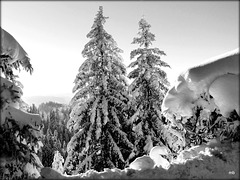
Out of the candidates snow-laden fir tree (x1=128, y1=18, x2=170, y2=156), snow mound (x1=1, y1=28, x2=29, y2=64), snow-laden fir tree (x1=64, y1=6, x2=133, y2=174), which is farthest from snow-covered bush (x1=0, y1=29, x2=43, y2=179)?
snow-laden fir tree (x1=128, y1=18, x2=170, y2=156)

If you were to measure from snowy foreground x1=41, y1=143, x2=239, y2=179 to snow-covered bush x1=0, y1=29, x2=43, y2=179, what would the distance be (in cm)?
56

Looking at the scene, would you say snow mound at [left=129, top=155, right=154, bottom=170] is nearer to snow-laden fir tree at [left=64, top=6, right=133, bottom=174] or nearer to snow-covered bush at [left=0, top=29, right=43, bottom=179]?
snow-covered bush at [left=0, top=29, right=43, bottom=179]

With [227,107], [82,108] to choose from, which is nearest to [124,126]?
[82,108]

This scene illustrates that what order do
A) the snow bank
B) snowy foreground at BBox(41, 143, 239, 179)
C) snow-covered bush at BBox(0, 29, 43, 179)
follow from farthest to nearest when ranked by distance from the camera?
the snow bank, snowy foreground at BBox(41, 143, 239, 179), snow-covered bush at BBox(0, 29, 43, 179)

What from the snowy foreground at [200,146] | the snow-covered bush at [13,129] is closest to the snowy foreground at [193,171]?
the snowy foreground at [200,146]

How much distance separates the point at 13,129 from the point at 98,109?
9183mm

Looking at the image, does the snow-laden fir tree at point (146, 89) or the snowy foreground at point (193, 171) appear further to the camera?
the snow-laden fir tree at point (146, 89)

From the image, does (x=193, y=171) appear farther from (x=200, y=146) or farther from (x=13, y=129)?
(x=13, y=129)

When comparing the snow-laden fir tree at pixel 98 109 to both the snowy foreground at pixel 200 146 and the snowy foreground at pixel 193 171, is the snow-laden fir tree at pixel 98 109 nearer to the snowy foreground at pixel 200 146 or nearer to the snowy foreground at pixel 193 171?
the snowy foreground at pixel 200 146

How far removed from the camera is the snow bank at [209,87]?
6.34 m

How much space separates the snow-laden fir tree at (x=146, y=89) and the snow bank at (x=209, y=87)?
7834mm

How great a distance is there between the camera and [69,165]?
15477 mm

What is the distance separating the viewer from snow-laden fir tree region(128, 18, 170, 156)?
50.9ft

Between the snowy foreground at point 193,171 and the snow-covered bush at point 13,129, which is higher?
the snow-covered bush at point 13,129
